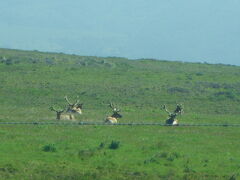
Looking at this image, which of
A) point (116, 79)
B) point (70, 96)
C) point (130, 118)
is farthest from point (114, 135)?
point (116, 79)

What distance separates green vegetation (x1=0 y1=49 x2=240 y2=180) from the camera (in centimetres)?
1708

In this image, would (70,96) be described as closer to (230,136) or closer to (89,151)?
(230,136)

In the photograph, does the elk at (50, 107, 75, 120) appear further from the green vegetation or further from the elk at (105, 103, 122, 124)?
the elk at (105, 103, 122, 124)

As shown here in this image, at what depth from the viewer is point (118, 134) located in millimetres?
23922

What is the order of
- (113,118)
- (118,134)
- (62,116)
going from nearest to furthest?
(118,134) → (113,118) → (62,116)

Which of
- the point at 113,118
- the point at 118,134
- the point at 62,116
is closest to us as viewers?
the point at 118,134

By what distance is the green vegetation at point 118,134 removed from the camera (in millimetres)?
17078

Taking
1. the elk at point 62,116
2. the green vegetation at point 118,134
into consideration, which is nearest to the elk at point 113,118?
the green vegetation at point 118,134

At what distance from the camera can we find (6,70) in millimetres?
55406

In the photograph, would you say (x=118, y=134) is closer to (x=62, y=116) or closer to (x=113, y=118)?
(x=113, y=118)

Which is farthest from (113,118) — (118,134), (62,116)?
(118,134)

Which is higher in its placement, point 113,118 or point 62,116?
point 113,118

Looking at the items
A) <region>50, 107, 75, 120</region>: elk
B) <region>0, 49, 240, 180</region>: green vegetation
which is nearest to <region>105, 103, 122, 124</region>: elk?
<region>0, 49, 240, 180</region>: green vegetation

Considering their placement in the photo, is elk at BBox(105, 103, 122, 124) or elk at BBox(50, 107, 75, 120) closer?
elk at BBox(105, 103, 122, 124)
